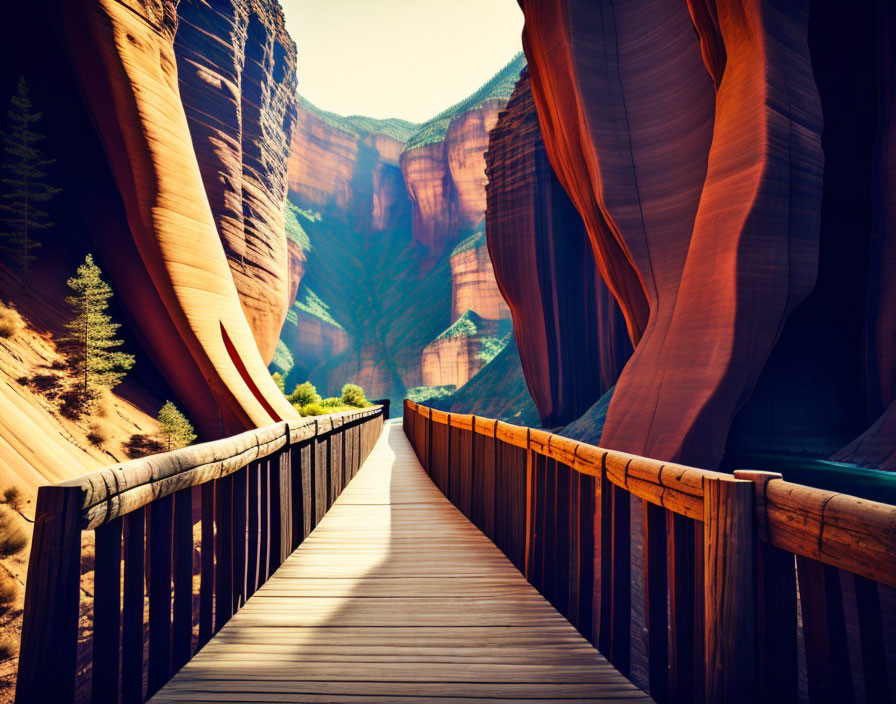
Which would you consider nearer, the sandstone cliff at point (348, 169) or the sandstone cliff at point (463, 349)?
the sandstone cliff at point (463, 349)

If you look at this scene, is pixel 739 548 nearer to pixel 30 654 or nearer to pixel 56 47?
pixel 30 654

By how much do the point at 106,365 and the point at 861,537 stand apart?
1561cm

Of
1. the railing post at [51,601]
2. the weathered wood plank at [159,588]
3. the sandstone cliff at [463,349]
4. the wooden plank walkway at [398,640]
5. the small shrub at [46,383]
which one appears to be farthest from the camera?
the sandstone cliff at [463,349]

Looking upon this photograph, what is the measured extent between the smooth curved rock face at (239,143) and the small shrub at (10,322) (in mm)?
10948

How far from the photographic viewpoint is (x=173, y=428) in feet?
46.9

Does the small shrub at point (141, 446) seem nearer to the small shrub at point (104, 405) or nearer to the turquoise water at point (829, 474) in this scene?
the small shrub at point (104, 405)

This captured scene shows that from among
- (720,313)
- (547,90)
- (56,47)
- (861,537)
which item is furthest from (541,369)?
(861,537)

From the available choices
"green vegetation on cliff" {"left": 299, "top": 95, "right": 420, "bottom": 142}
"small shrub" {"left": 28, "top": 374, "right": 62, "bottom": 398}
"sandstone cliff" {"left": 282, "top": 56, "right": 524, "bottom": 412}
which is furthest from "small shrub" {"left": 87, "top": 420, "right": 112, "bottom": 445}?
"green vegetation on cliff" {"left": 299, "top": 95, "right": 420, "bottom": 142}

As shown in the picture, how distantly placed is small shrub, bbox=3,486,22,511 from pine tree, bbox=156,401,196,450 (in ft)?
18.5

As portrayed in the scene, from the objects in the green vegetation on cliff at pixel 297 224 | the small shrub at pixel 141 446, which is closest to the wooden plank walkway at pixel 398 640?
the small shrub at pixel 141 446

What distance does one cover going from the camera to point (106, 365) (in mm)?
13227

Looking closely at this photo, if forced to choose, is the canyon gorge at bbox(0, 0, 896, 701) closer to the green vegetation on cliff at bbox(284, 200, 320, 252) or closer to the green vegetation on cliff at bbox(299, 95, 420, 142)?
the green vegetation on cliff at bbox(284, 200, 320, 252)

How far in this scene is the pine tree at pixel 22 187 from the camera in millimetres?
13422

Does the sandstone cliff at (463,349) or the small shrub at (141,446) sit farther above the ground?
the sandstone cliff at (463,349)
